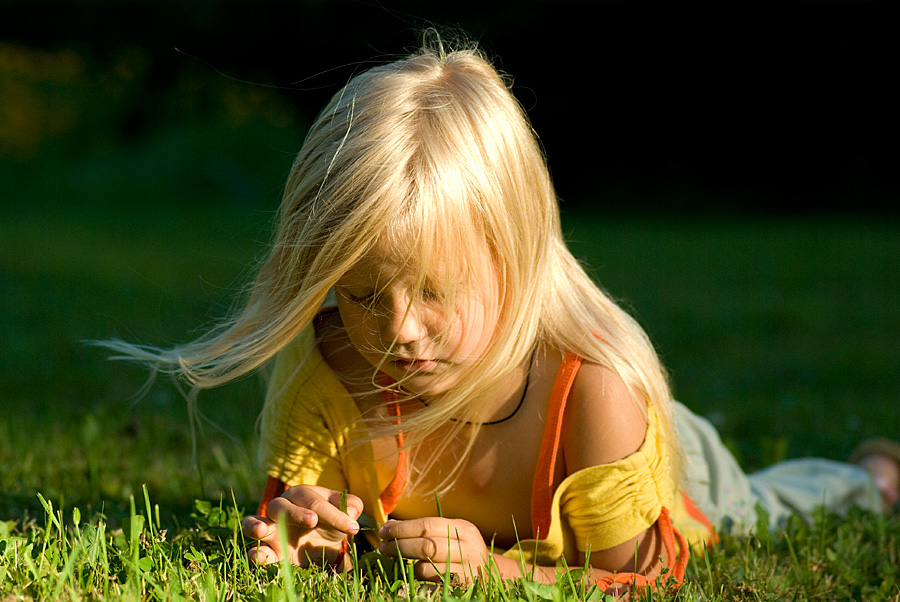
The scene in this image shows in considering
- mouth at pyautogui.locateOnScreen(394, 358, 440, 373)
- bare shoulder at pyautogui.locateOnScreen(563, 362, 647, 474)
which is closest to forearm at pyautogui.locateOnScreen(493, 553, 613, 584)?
bare shoulder at pyautogui.locateOnScreen(563, 362, 647, 474)

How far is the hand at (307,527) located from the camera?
1822 millimetres

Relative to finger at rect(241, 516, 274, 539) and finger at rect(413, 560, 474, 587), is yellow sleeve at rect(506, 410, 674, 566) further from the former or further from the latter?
finger at rect(241, 516, 274, 539)

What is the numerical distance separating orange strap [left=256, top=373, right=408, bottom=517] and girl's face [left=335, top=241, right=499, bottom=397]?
0.17 meters

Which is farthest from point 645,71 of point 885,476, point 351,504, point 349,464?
point 351,504

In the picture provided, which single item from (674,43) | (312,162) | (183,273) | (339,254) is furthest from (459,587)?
(674,43)

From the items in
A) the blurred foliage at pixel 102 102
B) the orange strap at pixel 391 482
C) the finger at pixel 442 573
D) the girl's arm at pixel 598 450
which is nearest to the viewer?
the finger at pixel 442 573

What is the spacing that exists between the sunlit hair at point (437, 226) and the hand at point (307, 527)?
25cm

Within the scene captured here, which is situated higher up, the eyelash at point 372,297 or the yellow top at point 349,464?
the eyelash at point 372,297

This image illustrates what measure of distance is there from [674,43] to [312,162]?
17.4m

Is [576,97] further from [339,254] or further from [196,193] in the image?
[339,254]

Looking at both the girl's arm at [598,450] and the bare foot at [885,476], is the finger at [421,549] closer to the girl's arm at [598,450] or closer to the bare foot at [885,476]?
the girl's arm at [598,450]

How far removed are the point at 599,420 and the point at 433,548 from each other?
1.51 feet

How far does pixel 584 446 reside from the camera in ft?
6.46

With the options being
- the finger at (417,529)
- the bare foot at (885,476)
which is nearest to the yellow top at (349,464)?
the finger at (417,529)
